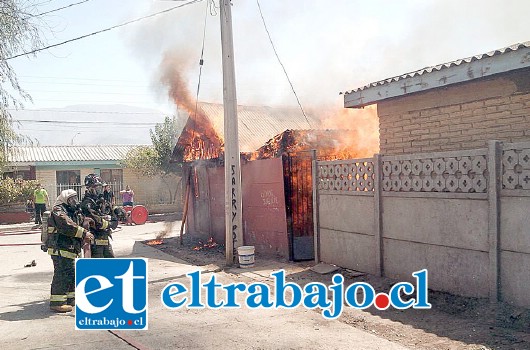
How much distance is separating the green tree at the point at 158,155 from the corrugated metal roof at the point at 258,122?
7.48m

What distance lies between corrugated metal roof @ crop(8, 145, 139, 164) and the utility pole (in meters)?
20.8

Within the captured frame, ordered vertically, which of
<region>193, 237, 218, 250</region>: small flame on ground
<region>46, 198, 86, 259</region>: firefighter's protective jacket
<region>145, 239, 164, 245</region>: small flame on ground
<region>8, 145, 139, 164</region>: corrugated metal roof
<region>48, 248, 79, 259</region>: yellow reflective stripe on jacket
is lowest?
<region>145, 239, 164, 245</region>: small flame on ground

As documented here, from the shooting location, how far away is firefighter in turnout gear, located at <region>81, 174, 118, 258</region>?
7.63 meters

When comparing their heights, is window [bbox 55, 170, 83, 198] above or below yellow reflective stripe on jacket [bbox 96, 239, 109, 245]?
above

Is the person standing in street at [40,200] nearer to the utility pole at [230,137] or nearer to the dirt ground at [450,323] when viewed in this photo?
the utility pole at [230,137]

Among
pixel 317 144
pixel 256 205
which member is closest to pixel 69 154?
pixel 256 205

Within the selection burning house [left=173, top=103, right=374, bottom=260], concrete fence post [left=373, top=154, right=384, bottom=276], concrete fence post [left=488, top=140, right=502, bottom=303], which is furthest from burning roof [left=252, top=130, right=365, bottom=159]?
concrete fence post [left=488, top=140, right=502, bottom=303]

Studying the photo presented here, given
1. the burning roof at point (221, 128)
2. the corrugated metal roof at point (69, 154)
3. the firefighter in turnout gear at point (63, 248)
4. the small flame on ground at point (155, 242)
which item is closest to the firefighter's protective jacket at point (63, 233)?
the firefighter in turnout gear at point (63, 248)

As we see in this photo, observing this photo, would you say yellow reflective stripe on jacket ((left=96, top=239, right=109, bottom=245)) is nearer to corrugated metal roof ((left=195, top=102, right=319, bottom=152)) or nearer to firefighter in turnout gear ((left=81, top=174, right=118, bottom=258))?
firefighter in turnout gear ((left=81, top=174, right=118, bottom=258))

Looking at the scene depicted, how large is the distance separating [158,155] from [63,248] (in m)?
19.3

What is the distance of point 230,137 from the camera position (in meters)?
9.71

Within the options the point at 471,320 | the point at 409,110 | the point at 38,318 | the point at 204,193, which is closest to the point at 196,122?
the point at 204,193

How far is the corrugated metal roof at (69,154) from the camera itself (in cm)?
2777

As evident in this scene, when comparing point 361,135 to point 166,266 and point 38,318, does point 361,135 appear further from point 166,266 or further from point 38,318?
point 38,318
